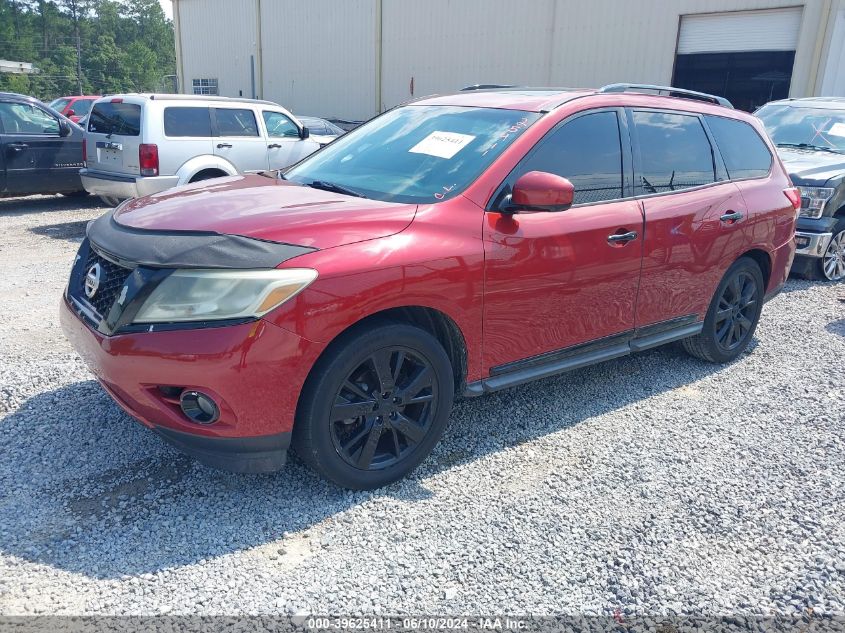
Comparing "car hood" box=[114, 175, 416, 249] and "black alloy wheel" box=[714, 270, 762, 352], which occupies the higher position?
"car hood" box=[114, 175, 416, 249]

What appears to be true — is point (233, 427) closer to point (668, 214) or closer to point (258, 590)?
point (258, 590)

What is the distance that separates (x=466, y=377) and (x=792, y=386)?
269cm

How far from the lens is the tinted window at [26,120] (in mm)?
Answer: 10273

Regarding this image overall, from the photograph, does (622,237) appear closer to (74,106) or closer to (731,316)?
(731,316)

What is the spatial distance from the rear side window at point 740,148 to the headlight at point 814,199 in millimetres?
2656

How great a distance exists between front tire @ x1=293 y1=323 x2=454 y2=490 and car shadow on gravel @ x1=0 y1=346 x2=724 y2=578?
167 mm

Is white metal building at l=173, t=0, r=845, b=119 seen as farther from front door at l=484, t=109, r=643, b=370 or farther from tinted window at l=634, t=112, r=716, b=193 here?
front door at l=484, t=109, r=643, b=370

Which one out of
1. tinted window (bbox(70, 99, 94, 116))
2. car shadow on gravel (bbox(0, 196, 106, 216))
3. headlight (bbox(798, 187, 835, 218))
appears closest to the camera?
headlight (bbox(798, 187, 835, 218))

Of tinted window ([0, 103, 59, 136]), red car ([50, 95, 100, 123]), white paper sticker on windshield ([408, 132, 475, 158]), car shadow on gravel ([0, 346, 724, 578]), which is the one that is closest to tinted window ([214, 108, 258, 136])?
tinted window ([0, 103, 59, 136])

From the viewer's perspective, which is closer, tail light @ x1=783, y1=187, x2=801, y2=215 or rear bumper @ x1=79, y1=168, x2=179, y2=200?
tail light @ x1=783, y1=187, x2=801, y2=215

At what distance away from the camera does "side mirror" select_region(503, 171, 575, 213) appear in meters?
3.34

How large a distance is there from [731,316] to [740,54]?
39.8 ft

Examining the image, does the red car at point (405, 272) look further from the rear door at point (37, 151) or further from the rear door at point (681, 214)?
the rear door at point (37, 151)

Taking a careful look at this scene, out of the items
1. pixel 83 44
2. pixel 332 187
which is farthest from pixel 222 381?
pixel 83 44
